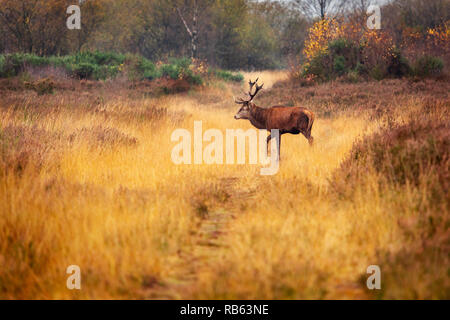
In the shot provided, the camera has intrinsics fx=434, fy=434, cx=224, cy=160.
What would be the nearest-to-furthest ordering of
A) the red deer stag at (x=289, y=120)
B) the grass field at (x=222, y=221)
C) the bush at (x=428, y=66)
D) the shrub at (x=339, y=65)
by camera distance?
the grass field at (x=222, y=221) → the red deer stag at (x=289, y=120) → the bush at (x=428, y=66) → the shrub at (x=339, y=65)

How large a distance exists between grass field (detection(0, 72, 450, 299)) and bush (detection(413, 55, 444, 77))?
42.7 feet

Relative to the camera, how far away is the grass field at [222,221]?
3709mm

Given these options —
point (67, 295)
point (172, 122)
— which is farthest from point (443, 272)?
point (172, 122)

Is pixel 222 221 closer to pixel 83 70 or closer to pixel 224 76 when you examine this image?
pixel 83 70

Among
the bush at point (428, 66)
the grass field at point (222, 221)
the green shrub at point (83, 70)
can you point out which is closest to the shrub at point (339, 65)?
the bush at point (428, 66)

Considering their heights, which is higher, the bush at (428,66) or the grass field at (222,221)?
the bush at (428,66)

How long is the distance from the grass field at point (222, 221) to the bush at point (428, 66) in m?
13.0

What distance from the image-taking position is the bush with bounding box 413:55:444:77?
771 inches

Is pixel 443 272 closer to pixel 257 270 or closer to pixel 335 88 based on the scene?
pixel 257 270

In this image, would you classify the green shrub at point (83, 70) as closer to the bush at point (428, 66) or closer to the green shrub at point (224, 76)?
the green shrub at point (224, 76)

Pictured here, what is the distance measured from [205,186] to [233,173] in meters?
1.88

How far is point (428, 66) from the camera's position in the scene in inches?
775

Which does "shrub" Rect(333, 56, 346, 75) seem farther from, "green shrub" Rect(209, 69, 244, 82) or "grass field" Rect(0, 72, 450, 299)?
"grass field" Rect(0, 72, 450, 299)

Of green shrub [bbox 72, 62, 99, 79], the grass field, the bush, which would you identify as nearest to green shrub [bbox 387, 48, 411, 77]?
the bush
